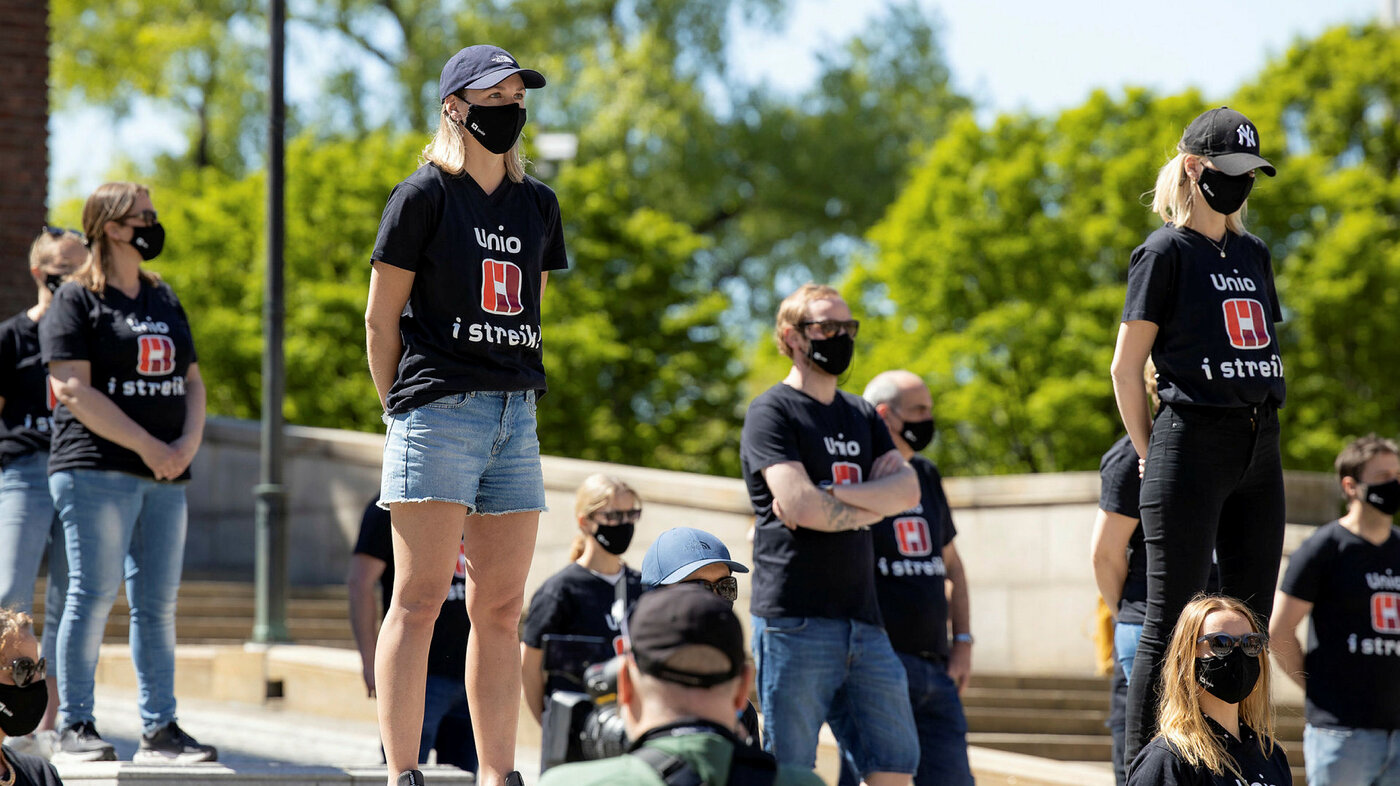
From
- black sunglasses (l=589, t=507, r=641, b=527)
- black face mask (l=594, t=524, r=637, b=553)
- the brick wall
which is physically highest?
the brick wall

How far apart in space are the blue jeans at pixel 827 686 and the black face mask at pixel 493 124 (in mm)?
1939

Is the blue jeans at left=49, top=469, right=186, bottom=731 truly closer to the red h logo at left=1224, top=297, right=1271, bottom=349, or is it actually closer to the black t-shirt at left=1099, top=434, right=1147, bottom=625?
the black t-shirt at left=1099, top=434, right=1147, bottom=625

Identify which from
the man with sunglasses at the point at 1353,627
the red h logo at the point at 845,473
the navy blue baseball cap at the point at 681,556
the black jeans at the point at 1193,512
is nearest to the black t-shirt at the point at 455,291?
the navy blue baseball cap at the point at 681,556

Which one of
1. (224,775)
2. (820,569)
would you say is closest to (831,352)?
(820,569)

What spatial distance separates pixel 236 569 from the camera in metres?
17.8

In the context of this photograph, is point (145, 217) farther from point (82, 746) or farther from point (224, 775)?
point (224, 775)

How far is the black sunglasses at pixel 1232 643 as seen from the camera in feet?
14.6

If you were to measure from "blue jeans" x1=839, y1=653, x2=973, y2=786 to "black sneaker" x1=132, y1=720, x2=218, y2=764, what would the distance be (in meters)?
2.72

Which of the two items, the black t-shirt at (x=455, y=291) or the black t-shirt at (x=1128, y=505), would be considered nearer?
the black t-shirt at (x=455, y=291)

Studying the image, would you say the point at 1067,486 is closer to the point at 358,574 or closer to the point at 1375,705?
the point at 1375,705

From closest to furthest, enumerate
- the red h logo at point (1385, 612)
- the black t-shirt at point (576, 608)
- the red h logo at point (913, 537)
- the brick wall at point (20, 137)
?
1. the black t-shirt at point (576, 608)
2. the red h logo at point (913, 537)
3. the red h logo at point (1385, 612)
4. the brick wall at point (20, 137)

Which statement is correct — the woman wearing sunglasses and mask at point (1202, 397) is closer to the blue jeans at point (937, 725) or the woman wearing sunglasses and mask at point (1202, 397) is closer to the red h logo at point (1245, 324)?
the red h logo at point (1245, 324)

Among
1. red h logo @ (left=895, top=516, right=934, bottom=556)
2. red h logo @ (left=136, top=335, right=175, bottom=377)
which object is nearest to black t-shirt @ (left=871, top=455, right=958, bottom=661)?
red h logo @ (left=895, top=516, right=934, bottom=556)

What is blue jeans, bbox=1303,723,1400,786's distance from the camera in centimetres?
684
